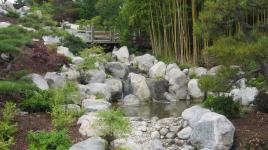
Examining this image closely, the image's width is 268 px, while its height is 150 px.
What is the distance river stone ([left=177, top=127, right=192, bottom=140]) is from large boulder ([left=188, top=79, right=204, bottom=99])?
6.33 meters

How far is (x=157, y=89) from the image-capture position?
17547 mm

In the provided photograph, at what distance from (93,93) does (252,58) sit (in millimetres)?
6711

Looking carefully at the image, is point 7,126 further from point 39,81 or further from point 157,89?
point 157,89

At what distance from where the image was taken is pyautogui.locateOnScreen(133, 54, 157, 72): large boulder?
22.0 m

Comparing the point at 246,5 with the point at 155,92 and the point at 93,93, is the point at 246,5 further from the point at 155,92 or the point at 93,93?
the point at 155,92

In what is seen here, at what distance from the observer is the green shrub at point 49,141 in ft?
26.3

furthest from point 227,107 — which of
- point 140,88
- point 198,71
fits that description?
point 198,71

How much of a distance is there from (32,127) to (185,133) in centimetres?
352

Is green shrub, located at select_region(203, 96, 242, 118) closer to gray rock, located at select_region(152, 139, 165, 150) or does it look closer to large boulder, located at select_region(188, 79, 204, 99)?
gray rock, located at select_region(152, 139, 165, 150)

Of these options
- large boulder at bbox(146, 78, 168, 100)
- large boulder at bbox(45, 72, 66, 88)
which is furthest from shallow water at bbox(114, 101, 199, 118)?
large boulder at bbox(45, 72, 66, 88)

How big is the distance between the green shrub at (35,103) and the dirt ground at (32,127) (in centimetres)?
25

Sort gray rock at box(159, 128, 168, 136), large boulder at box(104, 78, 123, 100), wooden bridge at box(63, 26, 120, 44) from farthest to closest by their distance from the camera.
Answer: wooden bridge at box(63, 26, 120, 44) < large boulder at box(104, 78, 123, 100) < gray rock at box(159, 128, 168, 136)

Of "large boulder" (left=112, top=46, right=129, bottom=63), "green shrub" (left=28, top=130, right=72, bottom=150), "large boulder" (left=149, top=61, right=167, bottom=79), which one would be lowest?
"large boulder" (left=112, top=46, right=129, bottom=63)

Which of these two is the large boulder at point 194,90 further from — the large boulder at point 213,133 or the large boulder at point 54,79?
the large boulder at point 213,133
